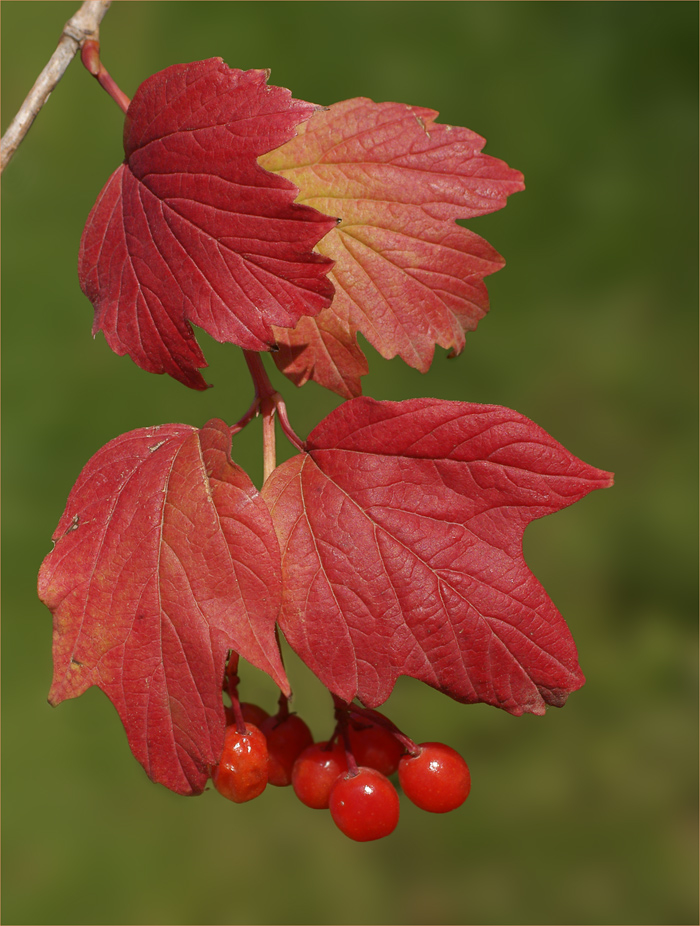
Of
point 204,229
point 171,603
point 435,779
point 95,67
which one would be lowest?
point 435,779

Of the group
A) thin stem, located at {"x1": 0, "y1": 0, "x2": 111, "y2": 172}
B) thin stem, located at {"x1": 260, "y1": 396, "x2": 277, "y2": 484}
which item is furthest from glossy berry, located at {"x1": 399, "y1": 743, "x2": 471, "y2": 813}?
thin stem, located at {"x1": 0, "y1": 0, "x2": 111, "y2": 172}

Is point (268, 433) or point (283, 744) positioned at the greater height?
point (268, 433)

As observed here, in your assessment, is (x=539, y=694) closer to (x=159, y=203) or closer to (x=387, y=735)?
(x=387, y=735)

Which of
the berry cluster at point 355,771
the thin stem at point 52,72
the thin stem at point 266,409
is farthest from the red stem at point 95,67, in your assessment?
the berry cluster at point 355,771

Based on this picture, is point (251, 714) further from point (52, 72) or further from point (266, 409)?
point (52, 72)

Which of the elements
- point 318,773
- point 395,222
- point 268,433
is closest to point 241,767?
point 318,773

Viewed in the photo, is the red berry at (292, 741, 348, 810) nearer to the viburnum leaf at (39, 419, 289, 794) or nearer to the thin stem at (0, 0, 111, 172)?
the viburnum leaf at (39, 419, 289, 794)
